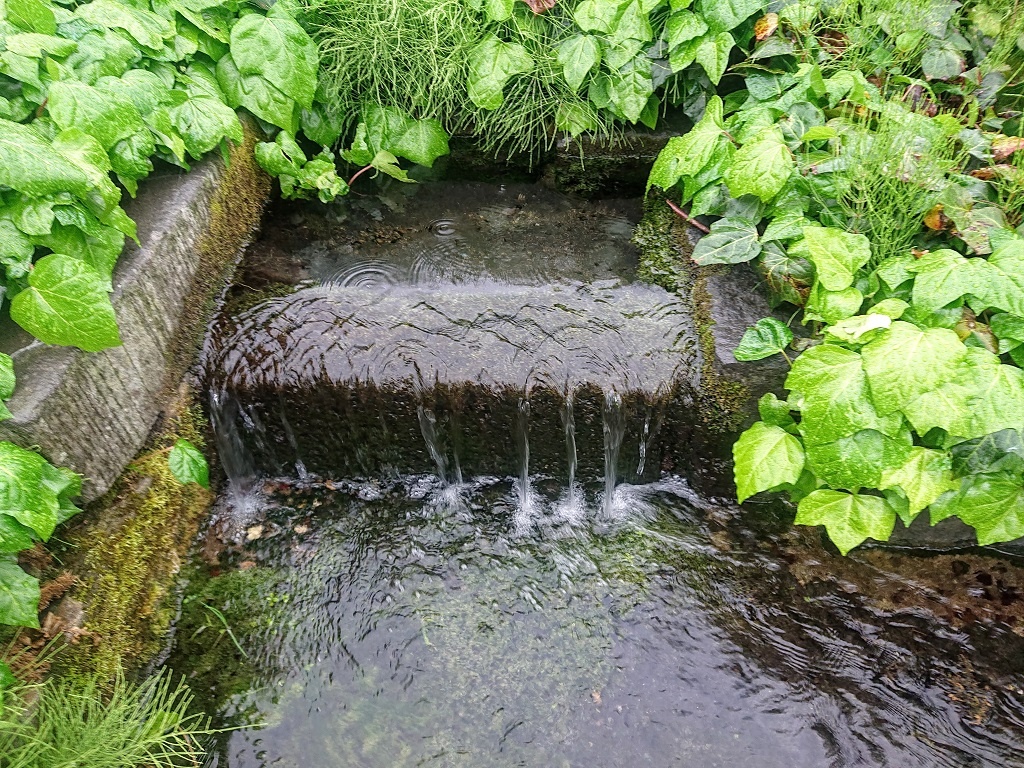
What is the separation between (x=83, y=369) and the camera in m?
2.12

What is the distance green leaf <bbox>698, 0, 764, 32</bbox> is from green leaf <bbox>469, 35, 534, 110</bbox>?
2.75 feet

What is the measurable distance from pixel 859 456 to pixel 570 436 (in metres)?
1.06

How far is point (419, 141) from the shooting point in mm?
3512

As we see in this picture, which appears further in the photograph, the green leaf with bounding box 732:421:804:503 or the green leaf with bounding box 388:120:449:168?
the green leaf with bounding box 388:120:449:168

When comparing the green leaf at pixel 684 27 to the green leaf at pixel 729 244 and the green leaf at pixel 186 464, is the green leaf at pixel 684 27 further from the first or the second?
the green leaf at pixel 186 464

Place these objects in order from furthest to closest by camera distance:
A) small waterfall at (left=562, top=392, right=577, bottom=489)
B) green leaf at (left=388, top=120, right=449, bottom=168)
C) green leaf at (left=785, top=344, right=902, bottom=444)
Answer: green leaf at (left=388, top=120, right=449, bottom=168), small waterfall at (left=562, top=392, right=577, bottom=489), green leaf at (left=785, top=344, right=902, bottom=444)

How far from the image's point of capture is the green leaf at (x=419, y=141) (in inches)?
138

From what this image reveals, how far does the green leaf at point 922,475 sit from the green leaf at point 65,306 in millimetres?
2396

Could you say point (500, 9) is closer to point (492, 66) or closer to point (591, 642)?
point (492, 66)

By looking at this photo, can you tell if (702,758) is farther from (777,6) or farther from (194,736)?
(777,6)

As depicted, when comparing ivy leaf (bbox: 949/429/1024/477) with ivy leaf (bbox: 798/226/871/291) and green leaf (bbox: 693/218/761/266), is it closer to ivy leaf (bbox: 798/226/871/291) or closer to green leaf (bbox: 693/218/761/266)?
ivy leaf (bbox: 798/226/871/291)

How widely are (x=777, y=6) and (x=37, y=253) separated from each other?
3145 millimetres

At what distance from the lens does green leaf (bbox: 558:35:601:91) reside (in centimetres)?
321

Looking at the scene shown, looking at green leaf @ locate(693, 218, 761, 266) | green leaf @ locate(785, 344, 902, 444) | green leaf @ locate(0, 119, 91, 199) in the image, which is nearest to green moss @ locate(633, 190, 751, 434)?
green leaf @ locate(693, 218, 761, 266)
